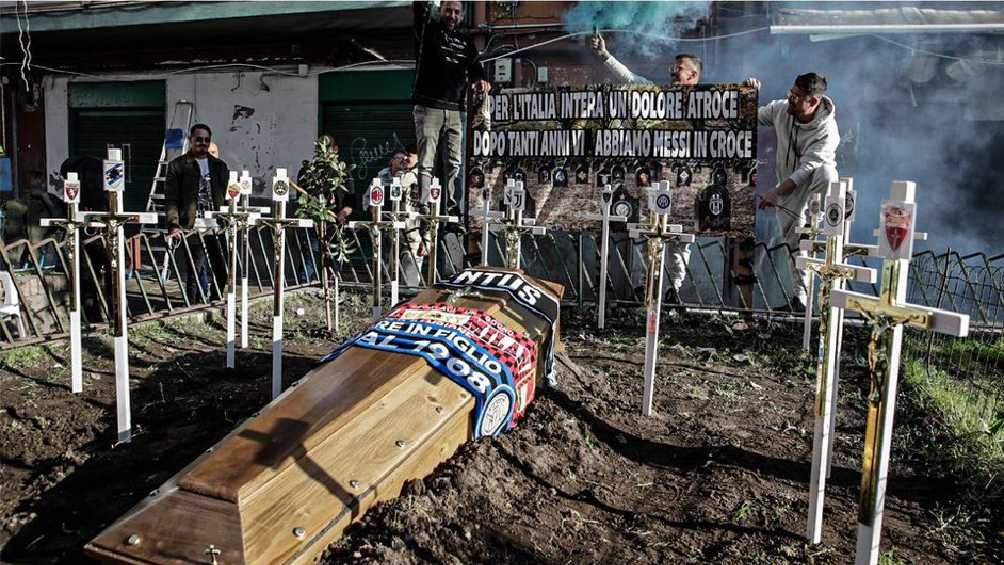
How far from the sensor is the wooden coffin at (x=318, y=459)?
2838 mm

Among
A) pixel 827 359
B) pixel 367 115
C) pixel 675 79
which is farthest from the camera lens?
pixel 367 115

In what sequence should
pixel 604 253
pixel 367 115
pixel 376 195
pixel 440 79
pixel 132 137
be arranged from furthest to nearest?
pixel 132 137 → pixel 367 115 → pixel 440 79 → pixel 604 253 → pixel 376 195

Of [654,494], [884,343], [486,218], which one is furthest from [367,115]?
[884,343]

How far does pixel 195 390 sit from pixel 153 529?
10.9 feet

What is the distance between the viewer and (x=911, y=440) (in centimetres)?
519

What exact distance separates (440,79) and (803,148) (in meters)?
4.65

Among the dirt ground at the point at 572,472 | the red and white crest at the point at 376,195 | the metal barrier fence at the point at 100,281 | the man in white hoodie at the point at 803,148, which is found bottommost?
the dirt ground at the point at 572,472

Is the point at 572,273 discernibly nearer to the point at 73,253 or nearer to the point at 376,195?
the point at 376,195

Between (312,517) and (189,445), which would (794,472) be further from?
(189,445)

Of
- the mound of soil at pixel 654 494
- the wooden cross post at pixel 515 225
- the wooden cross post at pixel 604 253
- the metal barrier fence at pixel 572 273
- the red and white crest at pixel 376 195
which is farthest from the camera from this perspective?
the metal barrier fence at pixel 572 273

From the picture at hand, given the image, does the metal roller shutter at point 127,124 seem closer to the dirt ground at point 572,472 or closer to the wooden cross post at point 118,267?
the dirt ground at point 572,472

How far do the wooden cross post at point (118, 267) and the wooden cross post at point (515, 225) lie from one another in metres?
3.32

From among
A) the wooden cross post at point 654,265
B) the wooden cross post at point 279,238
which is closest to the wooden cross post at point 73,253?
the wooden cross post at point 279,238

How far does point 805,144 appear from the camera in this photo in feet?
26.7
